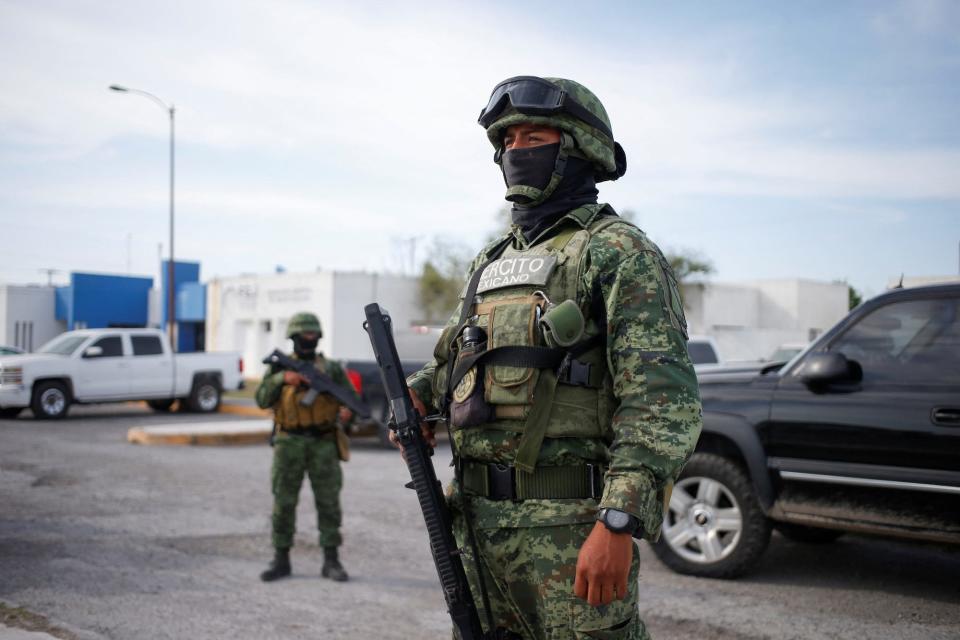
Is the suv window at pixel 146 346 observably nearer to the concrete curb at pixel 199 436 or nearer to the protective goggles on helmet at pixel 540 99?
the concrete curb at pixel 199 436

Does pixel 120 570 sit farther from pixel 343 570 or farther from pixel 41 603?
pixel 343 570

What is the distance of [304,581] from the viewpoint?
5.26 meters

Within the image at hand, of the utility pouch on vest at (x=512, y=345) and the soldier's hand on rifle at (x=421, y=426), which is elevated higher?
the utility pouch on vest at (x=512, y=345)

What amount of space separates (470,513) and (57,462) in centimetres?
909

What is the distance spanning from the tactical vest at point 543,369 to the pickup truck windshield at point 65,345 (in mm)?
15897

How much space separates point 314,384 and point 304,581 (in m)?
1.32

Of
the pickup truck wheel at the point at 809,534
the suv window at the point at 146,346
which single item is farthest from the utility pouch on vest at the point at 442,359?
the suv window at the point at 146,346

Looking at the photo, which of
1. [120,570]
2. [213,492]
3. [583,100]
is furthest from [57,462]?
[583,100]

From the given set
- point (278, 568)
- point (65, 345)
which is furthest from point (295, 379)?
point (65, 345)

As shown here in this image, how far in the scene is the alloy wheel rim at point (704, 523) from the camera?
5.05m

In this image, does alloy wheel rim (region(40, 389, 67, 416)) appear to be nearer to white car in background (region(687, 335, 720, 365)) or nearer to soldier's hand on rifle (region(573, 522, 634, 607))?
white car in background (region(687, 335, 720, 365))

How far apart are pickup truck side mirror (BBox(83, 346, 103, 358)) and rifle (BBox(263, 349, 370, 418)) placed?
11610mm

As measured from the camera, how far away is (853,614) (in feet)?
14.4

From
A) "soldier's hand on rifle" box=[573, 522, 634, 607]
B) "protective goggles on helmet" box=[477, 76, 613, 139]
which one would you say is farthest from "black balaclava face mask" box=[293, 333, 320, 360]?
"soldier's hand on rifle" box=[573, 522, 634, 607]
